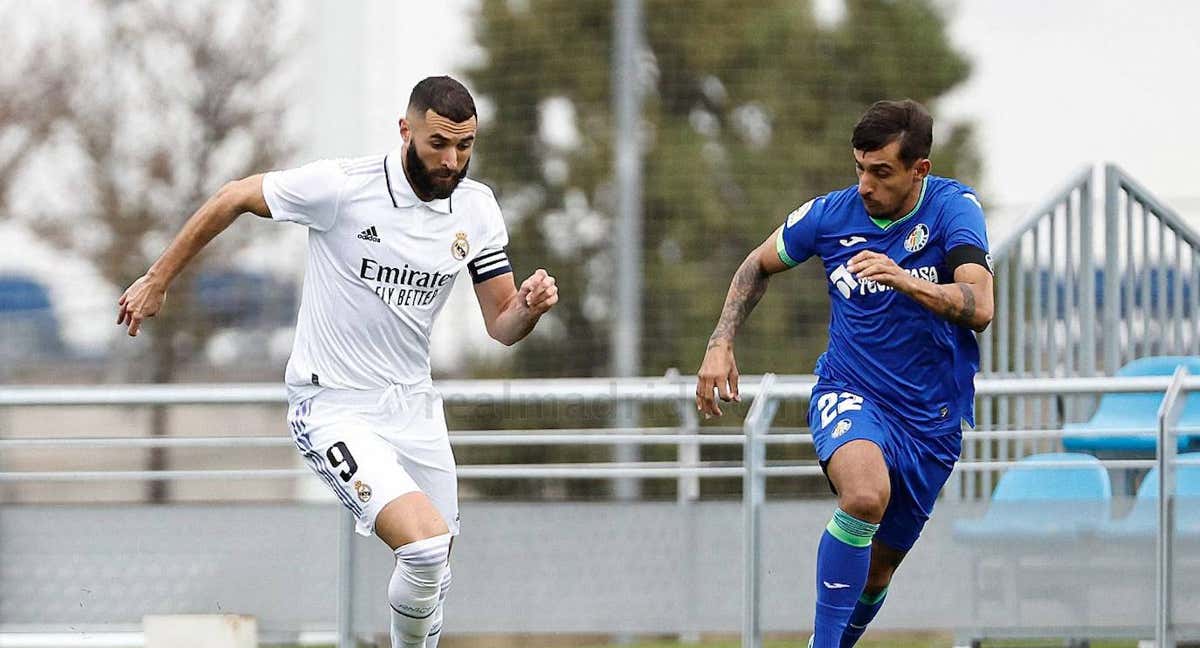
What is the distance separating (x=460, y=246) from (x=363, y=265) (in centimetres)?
35

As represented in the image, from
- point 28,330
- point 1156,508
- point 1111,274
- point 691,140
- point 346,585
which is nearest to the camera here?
point 1156,508

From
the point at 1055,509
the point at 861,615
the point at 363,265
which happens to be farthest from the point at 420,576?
the point at 1055,509

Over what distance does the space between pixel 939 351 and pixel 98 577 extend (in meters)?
4.00

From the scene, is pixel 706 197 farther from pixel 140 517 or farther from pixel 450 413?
pixel 140 517

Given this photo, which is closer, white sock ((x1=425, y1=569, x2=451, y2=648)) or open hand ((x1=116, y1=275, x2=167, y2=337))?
open hand ((x1=116, y1=275, x2=167, y2=337))

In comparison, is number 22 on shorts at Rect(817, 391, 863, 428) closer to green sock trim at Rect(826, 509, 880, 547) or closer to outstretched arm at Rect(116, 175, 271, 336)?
green sock trim at Rect(826, 509, 880, 547)

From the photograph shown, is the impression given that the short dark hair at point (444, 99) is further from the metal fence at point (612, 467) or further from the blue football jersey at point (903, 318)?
the metal fence at point (612, 467)

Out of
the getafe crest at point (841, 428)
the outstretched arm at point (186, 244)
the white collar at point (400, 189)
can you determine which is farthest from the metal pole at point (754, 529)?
the outstretched arm at point (186, 244)

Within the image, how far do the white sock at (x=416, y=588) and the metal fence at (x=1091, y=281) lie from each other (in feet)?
10.4

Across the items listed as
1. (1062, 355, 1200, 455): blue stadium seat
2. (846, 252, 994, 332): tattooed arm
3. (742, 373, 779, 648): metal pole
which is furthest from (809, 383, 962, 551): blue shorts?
(1062, 355, 1200, 455): blue stadium seat

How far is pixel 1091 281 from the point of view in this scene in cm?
817

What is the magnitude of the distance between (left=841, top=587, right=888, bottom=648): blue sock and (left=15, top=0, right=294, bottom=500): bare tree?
16275mm

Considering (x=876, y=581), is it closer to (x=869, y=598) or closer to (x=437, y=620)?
(x=869, y=598)

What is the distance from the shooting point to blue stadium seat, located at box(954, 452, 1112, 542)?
269 inches
